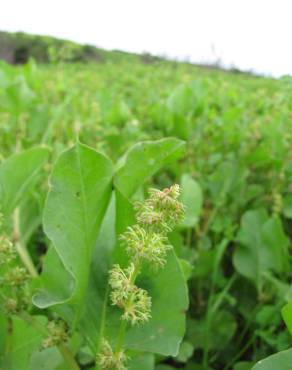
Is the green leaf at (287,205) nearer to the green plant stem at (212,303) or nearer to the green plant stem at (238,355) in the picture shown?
the green plant stem at (212,303)

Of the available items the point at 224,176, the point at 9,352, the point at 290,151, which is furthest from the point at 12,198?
the point at 290,151

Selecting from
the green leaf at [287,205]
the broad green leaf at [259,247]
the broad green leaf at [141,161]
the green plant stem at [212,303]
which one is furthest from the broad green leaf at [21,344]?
the green leaf at [287,205]

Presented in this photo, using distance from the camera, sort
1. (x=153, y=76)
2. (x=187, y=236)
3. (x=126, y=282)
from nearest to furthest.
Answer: (x=126, y=282) → (x=187, y=236) → (x=153, y=76)

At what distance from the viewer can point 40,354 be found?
2.52 feet

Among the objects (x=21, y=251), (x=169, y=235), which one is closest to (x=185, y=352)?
(x=169, y=235)

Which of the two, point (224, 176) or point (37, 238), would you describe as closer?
point (37, 238)

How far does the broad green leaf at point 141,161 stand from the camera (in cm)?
71

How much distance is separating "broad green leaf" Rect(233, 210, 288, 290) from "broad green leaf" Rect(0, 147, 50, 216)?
588mm

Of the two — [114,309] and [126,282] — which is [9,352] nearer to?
[114,309]

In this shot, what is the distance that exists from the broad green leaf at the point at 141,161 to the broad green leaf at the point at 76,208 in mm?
28

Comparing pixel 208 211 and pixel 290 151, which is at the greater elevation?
pixel 290 151

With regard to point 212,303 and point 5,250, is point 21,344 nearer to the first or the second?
point 5,250

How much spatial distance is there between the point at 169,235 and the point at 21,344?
0.35 meters

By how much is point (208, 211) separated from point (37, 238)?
1.65ft
